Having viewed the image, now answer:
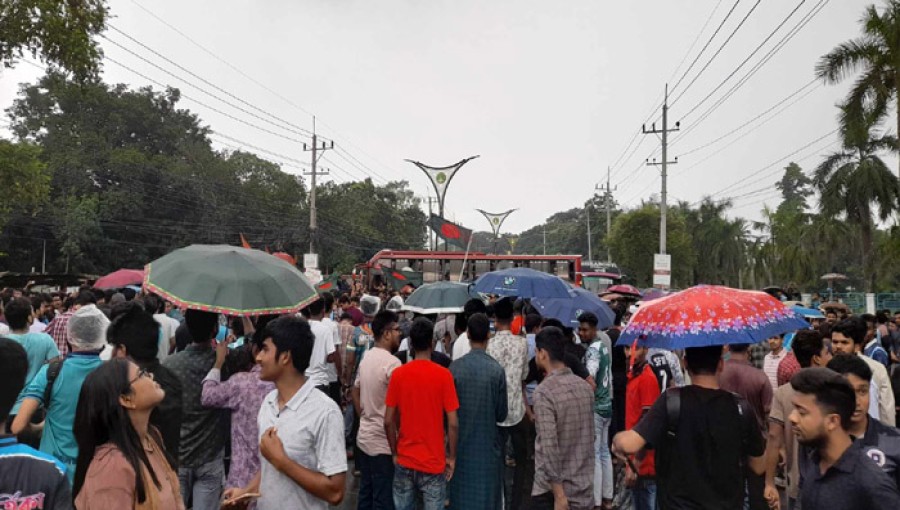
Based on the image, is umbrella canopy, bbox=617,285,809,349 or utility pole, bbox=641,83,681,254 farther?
utility pole, bbox=641,83,681,254

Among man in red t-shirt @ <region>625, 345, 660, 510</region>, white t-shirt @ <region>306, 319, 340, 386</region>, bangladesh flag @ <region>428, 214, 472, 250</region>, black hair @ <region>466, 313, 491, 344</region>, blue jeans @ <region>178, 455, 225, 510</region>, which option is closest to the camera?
blue jeans @ <region>178, 455, 225, 510</region>

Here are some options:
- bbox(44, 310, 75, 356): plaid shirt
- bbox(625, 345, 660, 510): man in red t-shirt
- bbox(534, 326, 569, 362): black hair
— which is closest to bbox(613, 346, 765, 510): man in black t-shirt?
bbox(534, 326, 569, 362): black hair

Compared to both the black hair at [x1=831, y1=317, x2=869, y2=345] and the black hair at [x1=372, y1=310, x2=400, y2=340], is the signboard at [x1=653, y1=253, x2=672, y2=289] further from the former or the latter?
the black hair at [x1=372, y1=310, x2=400, y2=340]

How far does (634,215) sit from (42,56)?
35.8 meters

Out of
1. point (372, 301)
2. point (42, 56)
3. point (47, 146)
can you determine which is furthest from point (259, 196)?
point (372, 301)

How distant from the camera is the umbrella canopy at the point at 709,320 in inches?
154

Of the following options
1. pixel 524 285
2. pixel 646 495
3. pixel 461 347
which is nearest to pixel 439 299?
A: pixel 524 285

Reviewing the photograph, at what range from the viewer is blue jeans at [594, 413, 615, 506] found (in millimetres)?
7125

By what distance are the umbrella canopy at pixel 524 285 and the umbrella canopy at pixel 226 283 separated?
14.5 ft

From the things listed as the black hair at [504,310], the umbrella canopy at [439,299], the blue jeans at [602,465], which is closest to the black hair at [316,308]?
the umbrella canopy at [439,299]

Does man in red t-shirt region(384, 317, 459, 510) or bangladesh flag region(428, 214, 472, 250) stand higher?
bangladesh flag region(428, 214, 472, 250)

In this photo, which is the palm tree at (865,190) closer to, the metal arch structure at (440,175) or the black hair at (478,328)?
the metal arch structure at (440,175)

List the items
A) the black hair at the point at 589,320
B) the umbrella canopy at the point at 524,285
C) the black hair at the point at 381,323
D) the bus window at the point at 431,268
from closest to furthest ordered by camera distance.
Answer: the black hair at the point at 381,323, the black hair at the point at 589,320, the umbrella canopy at the point at 524,285, the bus window at the point at 431,268

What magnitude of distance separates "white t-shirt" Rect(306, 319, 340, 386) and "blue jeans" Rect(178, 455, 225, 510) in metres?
2.62
